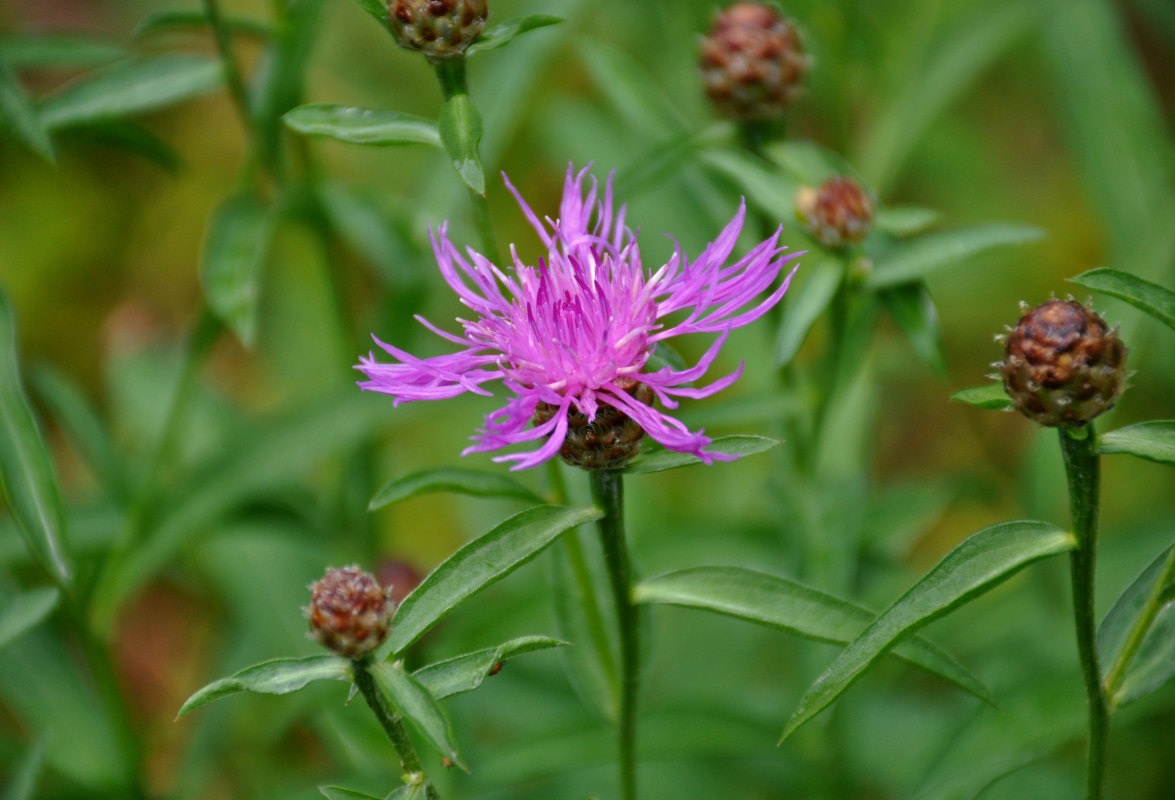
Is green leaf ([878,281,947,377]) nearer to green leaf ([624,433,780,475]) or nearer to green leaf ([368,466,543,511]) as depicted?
green leaf ([624,433,780,475])

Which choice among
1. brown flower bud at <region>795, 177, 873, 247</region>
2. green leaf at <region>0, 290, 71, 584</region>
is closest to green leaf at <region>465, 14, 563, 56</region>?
brown flower bud at <region>795, 177, 873, 247</region>

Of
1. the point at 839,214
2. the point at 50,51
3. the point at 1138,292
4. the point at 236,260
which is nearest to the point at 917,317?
the point at 839,214

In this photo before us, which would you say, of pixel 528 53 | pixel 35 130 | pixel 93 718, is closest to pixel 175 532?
pixel 93 718

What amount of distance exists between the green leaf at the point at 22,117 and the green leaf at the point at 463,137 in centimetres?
81

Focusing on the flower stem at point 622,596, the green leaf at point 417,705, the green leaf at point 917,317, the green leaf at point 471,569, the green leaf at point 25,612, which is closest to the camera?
the green leaf at point 417,705

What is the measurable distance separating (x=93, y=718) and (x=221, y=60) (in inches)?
54.9

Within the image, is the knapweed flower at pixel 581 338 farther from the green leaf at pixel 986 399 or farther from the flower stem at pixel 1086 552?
the flower stem at pixel 1086 552

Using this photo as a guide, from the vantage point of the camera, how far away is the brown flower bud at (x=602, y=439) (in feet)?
4.54

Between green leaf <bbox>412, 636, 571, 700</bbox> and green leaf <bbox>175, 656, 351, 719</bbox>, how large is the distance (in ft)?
0.33

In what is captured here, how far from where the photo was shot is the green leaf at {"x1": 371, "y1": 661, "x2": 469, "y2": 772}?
1.24 m

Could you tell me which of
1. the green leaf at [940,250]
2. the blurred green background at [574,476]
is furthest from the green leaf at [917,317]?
the blurred green background at [574,476]

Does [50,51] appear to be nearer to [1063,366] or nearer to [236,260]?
[236,260]

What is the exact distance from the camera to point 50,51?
2176 mm

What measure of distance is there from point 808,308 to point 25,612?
54.0 inches
